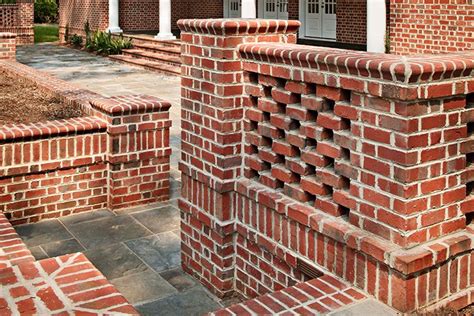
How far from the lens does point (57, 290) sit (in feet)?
9.95

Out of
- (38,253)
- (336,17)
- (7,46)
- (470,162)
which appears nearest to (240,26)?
(470,162)

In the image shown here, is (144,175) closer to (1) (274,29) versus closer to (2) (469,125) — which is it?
(1) (274,29)

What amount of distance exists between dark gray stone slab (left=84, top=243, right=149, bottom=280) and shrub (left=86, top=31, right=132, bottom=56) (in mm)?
16346

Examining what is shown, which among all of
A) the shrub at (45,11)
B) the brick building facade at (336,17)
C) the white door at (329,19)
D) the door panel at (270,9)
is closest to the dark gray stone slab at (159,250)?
the brick building facade at (336,17)

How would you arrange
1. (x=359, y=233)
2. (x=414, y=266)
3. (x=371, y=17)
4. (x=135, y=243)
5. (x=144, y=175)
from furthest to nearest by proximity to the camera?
(x=371, y=17) → (x=144, y=175) → (x=135, y=243) → (x=359, y=233) → (x=414, y=266)

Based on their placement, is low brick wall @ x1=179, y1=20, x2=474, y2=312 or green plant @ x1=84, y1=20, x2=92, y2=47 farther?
green plant @ x1=84, y1=20, x2=92, y2=47

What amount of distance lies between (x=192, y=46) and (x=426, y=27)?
797cm

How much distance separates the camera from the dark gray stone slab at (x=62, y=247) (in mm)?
4969

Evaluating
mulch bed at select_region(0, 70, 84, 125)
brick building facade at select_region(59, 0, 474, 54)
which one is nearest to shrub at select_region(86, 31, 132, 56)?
brick building facade at select_region(59, 0, 474, 54)

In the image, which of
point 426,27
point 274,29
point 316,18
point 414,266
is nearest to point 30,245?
point 274,29

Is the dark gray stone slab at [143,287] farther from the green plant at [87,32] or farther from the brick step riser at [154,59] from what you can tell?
the green plant at [87,32]

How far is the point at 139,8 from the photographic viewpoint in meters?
23.3

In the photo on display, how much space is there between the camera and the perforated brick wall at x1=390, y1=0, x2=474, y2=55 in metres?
10.5

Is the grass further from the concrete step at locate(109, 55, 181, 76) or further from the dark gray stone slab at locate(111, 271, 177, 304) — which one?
the dark gray stone slab at locate(111, 271, 177, 304)
